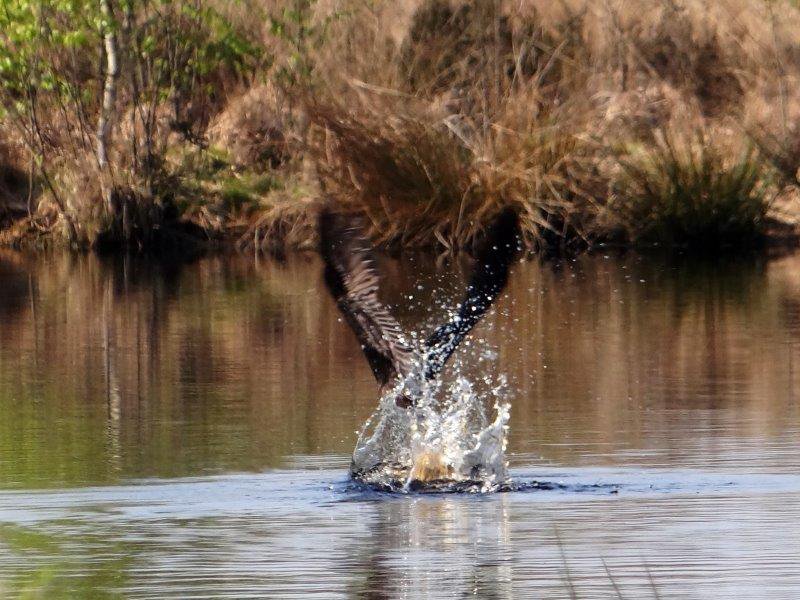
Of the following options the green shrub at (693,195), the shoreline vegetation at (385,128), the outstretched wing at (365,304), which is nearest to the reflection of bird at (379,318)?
the outstretched wing at (365,304)

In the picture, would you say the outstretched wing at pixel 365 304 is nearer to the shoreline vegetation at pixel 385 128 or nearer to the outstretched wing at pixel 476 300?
the outstretched wing at pixel 476 300

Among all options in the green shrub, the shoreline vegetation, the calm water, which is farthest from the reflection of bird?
the green shrub

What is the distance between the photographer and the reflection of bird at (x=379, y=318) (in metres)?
7.89

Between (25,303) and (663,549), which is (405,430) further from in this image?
(25,303)

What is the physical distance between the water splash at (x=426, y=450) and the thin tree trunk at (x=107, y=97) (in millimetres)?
16125

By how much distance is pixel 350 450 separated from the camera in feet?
29.7

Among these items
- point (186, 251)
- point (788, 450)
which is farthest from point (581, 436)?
point (186, 251)

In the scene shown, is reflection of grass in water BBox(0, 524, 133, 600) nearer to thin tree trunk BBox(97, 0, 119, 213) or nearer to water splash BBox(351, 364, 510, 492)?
water splash BBox(351, 364, 510, 492)

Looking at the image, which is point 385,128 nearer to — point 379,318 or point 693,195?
point 693,195

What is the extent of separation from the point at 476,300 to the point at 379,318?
48cm

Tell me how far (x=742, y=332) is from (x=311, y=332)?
313 cm

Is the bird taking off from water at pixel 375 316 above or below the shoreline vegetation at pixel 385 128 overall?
below

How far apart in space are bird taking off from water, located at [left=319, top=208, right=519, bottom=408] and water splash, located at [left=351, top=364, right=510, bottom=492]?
0.06 m

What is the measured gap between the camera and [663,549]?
6.57 metres
